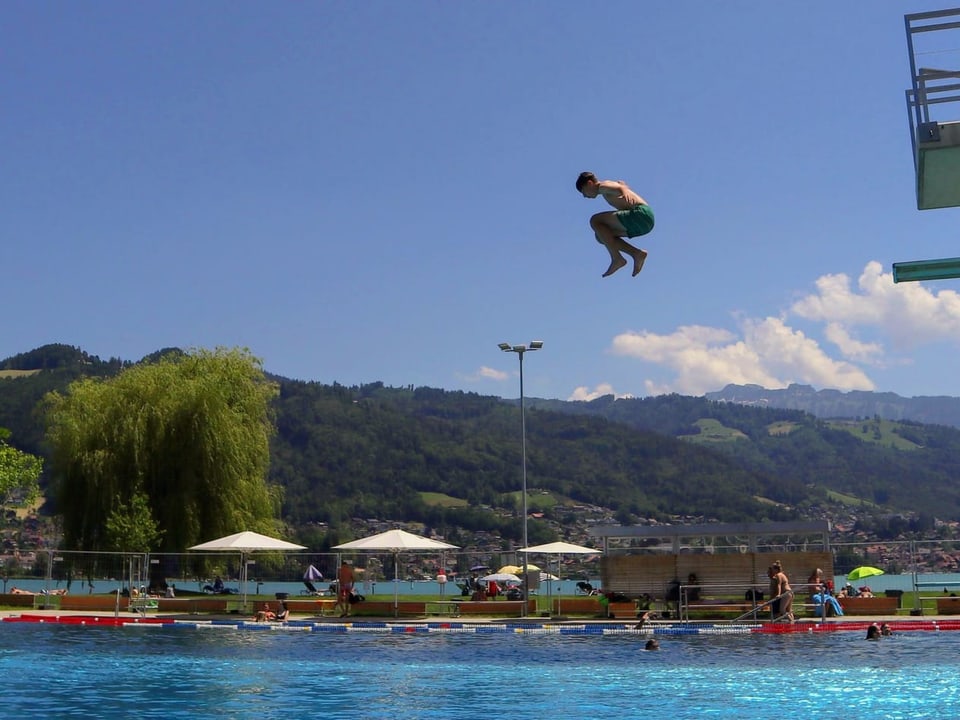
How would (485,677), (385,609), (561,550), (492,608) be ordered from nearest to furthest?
(485,677) < (492,608) < (385,609) < (561,550)

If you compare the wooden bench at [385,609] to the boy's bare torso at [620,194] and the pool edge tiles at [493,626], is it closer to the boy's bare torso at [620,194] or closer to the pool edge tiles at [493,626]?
the pool edge tiles at [493,626]

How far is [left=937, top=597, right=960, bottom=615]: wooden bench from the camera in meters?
31.4

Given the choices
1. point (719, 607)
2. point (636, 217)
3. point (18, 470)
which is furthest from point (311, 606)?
point (636, 217)

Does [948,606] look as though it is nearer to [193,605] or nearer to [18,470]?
[193,605]

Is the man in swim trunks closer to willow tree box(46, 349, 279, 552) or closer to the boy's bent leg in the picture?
the boy's bent leg

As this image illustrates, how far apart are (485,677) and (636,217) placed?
42.0ft

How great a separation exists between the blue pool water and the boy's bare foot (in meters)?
8.62

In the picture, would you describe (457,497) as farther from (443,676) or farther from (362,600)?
(443,676)

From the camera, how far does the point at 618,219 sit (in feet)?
32.6

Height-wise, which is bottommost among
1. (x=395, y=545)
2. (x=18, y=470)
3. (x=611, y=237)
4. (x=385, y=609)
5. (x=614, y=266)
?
(x=385, y=609)

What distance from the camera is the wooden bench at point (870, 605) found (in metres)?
32.0

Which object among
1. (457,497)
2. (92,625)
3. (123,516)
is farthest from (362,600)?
(457,497)

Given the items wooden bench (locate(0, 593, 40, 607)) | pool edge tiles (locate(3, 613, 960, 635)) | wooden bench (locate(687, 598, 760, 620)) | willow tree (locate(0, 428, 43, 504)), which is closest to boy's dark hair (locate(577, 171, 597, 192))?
pool edge tiles (locate(3, 613, 960, 635))

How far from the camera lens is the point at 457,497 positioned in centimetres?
19250
